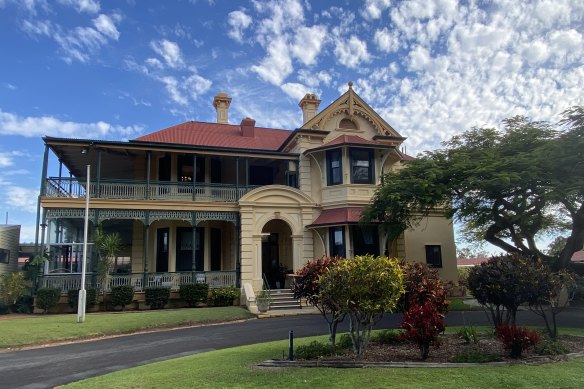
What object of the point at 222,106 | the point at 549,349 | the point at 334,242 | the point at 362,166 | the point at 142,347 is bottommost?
the point at 142,347

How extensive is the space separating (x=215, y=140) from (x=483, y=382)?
20.2 m

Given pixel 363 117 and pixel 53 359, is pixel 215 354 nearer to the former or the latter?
pixel 53 359

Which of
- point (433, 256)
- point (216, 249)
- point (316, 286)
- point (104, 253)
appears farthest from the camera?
point (433, 256)

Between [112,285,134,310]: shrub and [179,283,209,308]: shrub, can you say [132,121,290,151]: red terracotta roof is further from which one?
[112,285,134,310]: shrub

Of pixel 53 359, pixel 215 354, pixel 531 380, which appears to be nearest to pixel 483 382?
pixel 531 380

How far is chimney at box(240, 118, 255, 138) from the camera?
2695 centimetres

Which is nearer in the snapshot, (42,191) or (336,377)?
(336,377)

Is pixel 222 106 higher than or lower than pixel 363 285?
higher

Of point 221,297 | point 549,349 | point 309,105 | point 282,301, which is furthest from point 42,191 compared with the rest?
point 549,349

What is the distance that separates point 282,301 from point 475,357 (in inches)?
502

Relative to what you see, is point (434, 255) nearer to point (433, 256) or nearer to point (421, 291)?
point (433, 256)

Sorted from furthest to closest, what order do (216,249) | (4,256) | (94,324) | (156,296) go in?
(216,249) < (4,256) < (156,296) < (94,324)

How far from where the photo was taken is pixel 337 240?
2231 centimetres

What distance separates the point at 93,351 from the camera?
37.5 ft
